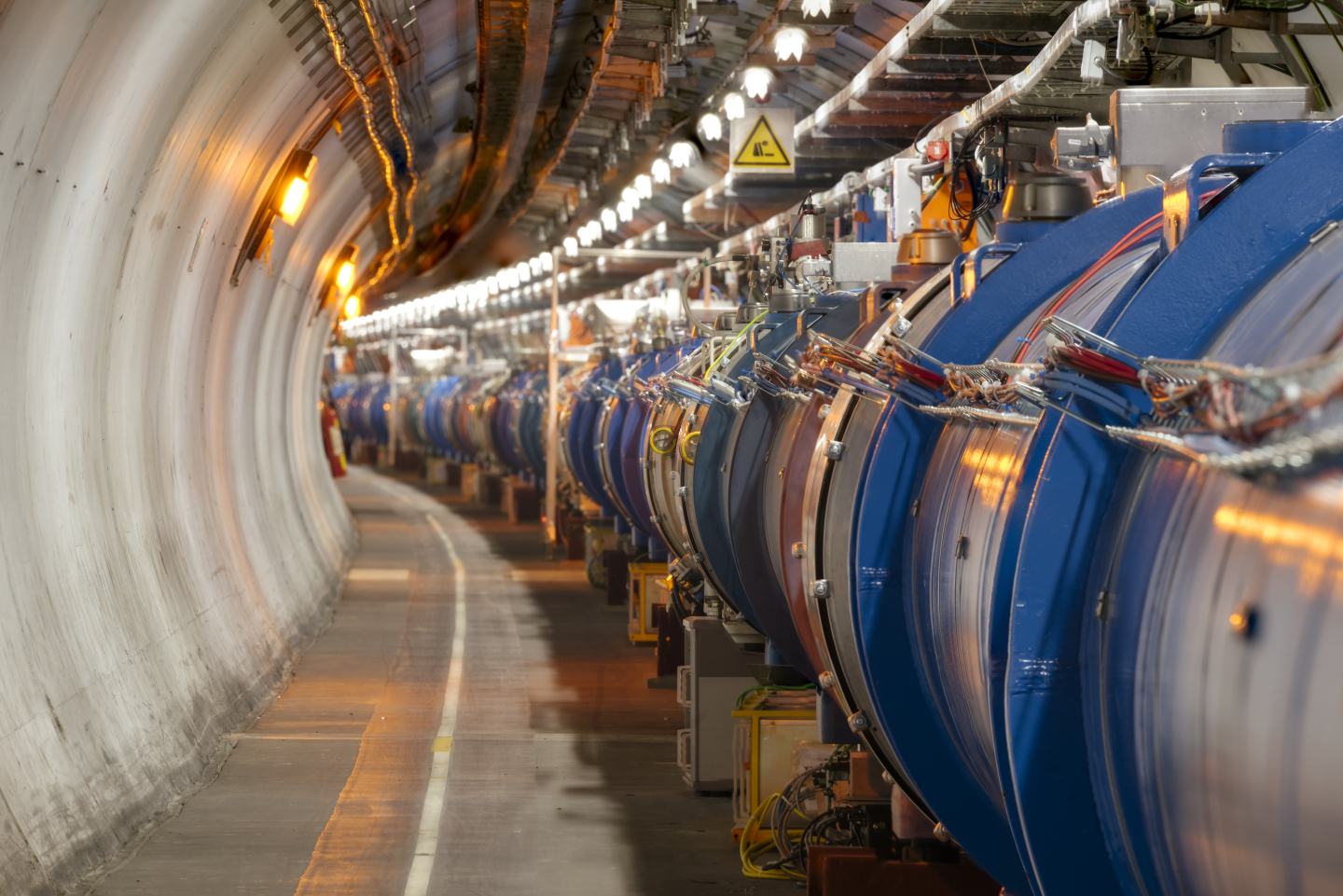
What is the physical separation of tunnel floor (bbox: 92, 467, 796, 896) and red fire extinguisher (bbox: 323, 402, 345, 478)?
1477 cm

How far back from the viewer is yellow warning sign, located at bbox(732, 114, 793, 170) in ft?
36.5

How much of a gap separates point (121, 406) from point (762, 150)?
17.0ft

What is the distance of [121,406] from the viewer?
26.2 feet

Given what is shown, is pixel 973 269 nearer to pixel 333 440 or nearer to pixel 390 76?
pixel 390 76

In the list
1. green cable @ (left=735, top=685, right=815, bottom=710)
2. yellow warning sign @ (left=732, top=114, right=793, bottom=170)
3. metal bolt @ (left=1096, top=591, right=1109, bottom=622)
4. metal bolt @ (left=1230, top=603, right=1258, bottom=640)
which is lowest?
green cable @ (left=735, top=685, right=815, bottom=710)

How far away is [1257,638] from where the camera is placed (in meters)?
1.92

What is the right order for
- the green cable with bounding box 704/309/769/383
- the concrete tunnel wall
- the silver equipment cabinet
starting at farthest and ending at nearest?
the silver equipment cabinet → the green cable with bounding box 704/309/769/383 → the concrete tunnel wall

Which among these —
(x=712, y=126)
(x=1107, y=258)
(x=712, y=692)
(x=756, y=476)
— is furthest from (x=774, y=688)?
(x=712, y=126)

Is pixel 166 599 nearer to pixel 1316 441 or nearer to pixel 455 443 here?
pixel 1316 441

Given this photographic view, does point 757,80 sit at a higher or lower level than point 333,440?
higher

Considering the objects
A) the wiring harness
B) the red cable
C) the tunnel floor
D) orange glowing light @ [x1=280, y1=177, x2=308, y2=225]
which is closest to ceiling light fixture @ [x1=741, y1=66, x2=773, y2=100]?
orange glowing light @ [x1=280, y1=177, x2=308, y2=225]

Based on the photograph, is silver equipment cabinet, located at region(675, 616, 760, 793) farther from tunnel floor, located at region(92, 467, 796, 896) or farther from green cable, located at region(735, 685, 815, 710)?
green cable, located at region(735, 685, 815, 710)

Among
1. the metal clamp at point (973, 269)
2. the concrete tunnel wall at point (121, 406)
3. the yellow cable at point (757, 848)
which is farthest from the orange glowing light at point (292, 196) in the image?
the metal clamp at point (973, 269)

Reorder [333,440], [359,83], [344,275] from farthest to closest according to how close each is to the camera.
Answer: [333,440]
[344,275]
[359,83]
